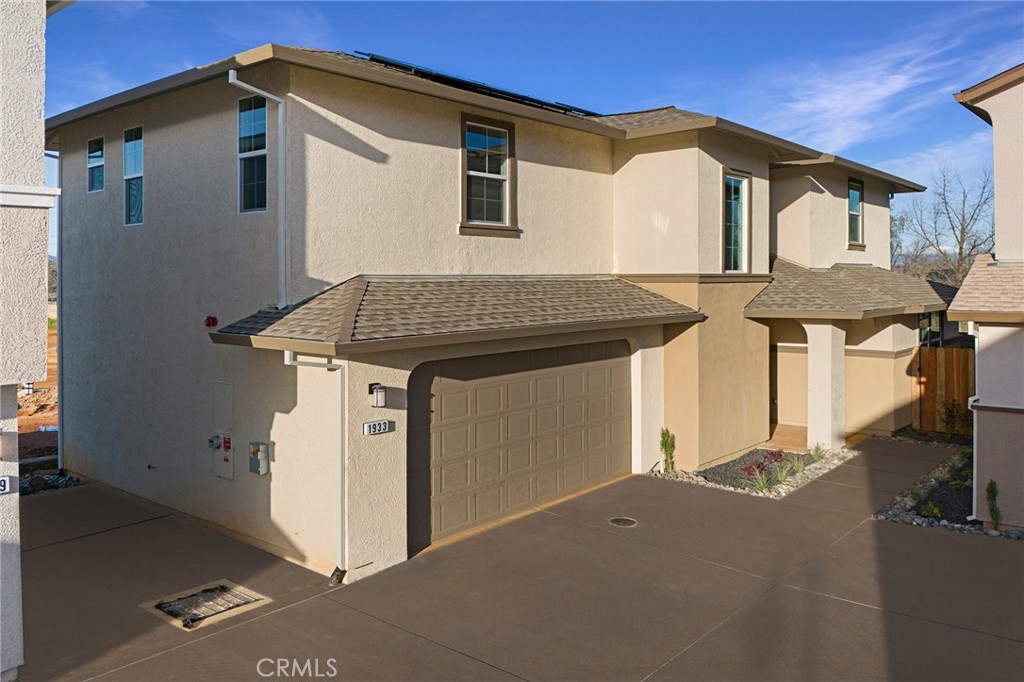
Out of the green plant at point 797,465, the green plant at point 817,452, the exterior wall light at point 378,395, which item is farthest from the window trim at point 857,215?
the exterior wall light at point 378,395

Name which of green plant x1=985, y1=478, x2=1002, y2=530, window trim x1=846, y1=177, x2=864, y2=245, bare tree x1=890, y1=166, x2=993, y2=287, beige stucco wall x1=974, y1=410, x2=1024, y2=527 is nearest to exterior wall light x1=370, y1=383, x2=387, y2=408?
beige stucco wall x1=974, y1=410, x2=1024, y2=527

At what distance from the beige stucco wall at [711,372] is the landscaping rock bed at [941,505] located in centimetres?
313

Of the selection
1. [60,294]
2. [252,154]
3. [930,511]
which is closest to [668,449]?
[930,511]

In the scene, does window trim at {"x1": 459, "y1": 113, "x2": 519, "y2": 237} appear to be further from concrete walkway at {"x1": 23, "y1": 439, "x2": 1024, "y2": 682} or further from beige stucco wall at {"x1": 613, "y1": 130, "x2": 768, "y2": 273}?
concrete walkway at {"x1": 23, "y1": 439, "x2": 1024, "y2": 682}

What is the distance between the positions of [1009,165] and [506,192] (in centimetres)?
691

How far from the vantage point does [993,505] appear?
1017 cm

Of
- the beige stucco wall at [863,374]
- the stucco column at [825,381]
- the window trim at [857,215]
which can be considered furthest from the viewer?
the window trim at [857,215]

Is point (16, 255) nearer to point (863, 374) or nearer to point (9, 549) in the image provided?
point (9, 549)

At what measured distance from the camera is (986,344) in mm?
10320

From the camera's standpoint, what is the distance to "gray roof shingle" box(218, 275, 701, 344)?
8531 mm

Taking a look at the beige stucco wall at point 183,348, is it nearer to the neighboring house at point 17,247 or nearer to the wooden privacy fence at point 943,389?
the neighboring house at point 17,247

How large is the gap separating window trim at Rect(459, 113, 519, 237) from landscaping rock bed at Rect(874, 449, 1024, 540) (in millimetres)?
6754

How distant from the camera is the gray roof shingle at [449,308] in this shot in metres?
8.53

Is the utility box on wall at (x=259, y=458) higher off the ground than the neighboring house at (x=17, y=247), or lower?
lower
